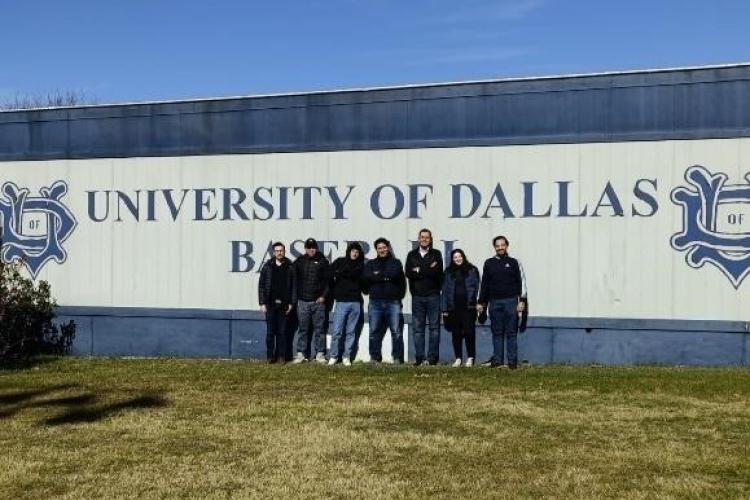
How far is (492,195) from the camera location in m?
13.6

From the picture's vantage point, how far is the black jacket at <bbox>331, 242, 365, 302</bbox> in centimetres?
1343

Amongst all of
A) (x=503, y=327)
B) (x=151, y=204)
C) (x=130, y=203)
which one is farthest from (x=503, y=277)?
(x=130, y=203)

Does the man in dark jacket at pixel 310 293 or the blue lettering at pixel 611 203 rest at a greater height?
the blue lettering at pixel 611 203

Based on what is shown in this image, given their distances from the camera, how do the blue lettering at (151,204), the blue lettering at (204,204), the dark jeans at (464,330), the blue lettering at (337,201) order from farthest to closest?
the blue lettering at (151,204) → the blue lettering at (204,204) → the blue lettering at (337,201) → the dark jeans at (464,330)

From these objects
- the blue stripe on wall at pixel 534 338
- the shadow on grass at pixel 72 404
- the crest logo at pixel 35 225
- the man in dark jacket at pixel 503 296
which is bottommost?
the shadow on grass at pixel 72 404

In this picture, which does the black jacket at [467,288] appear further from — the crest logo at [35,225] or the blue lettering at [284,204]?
the crest logo at [35,225]

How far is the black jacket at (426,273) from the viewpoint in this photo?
13.0 metres

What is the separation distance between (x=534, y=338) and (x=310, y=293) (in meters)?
3.10

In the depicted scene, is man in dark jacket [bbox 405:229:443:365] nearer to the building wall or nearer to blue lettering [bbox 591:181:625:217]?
the building wall

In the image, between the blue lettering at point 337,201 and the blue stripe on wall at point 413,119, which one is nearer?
the blue stripe on wall at point 413,119

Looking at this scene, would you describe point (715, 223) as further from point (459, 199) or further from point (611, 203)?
point (459, 199)

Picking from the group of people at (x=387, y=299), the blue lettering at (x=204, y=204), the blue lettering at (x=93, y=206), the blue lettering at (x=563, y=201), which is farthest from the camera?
the blue lettering at (x=93, y=206)

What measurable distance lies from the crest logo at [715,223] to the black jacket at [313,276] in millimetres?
4645

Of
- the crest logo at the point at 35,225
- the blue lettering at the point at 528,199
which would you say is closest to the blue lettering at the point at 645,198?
the blue lettering at the point at 528,199
